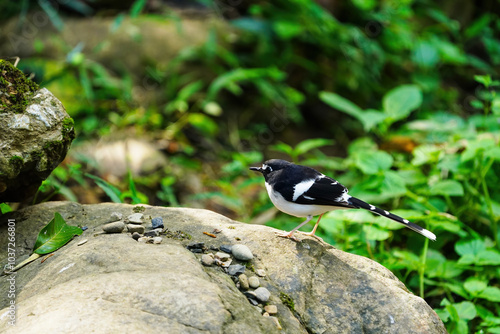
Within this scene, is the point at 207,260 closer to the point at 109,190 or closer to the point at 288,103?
the point at 109,190

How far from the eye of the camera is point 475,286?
3861 mm

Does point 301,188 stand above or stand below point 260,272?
above

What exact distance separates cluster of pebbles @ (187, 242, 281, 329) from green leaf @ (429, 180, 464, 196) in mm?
2466

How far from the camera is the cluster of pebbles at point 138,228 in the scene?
3006mm

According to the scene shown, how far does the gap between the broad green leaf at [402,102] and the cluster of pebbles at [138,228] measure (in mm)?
3674

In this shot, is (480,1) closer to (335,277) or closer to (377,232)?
(377,232)

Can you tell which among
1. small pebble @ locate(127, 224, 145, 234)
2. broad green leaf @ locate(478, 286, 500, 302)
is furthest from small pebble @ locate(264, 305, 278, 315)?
broad green leaf @ locate(478, 286, 500, 302)

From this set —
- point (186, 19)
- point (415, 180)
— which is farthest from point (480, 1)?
point (415, 180)

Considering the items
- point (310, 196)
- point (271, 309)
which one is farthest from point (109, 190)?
point (271, 309)

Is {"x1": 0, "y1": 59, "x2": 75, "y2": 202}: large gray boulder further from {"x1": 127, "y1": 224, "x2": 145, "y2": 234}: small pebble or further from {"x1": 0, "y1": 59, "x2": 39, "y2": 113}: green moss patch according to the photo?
{"x1": 127, "y1": 224, "x2": 145, "y2": 234}: small pebble

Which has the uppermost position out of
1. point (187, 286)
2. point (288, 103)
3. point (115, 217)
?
point (187, 286)

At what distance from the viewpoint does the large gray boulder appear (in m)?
3.00

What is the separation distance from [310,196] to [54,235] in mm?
1712

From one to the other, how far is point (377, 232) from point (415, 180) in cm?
135
